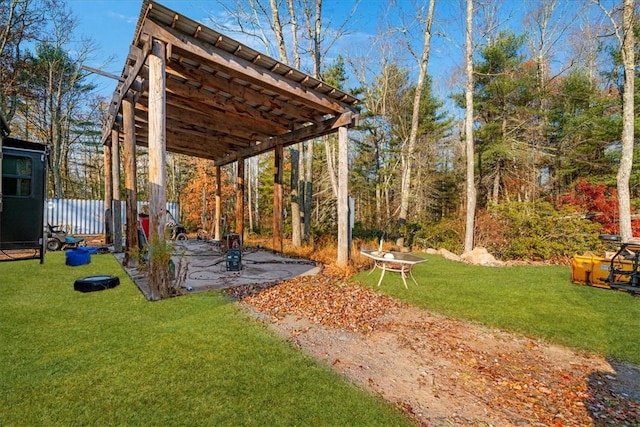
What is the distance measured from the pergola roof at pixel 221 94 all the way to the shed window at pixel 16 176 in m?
2.05

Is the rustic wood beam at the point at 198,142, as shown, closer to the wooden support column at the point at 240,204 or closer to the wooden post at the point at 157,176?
the wooden support column at the point at 240,204

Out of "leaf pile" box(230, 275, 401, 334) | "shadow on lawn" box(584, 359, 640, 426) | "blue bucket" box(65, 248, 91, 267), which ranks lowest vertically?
"shadow on lawn" box(584, 359, 640, 426)

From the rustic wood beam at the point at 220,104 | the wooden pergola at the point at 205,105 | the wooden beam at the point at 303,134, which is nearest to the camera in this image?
the wooden pergola at the point at 205,105

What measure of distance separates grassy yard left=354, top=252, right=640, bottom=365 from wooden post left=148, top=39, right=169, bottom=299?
3446 millimetres

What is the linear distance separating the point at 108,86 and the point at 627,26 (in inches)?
917

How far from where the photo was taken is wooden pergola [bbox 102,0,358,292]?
4.02 metres

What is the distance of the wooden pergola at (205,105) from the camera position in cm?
402

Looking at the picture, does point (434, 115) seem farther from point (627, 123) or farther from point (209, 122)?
point (209, 122)

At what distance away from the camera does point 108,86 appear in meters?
17.7

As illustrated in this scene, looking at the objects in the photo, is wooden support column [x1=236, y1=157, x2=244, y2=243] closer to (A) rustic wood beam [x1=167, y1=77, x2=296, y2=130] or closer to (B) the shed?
(A) rustic wood beam [x1=167, y1=77, x2=296, y2=130]

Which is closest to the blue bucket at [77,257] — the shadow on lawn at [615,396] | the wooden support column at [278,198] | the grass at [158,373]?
the grass at [158,373]

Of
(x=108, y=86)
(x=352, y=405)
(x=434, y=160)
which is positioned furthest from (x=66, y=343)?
(x=108, y=86)

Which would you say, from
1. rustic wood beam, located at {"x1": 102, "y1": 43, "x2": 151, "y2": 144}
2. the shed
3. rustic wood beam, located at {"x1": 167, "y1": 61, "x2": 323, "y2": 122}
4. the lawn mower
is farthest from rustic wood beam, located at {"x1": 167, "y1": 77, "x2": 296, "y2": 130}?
the lawn mower

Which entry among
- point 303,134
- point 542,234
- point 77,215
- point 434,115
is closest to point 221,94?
point 303,134
